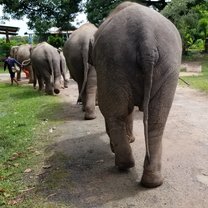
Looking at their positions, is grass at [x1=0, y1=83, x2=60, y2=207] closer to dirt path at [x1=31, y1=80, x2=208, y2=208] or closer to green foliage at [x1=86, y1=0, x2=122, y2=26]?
dirt path at [x1=31, y1=80, x2=208, y2=208]

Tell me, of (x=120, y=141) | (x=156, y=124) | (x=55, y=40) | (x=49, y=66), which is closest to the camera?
(x=156, y=124)

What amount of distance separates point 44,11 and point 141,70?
23.6m

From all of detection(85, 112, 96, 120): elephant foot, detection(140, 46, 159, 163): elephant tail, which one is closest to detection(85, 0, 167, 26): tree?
detection(85, 112, 96, 120): elephant foot

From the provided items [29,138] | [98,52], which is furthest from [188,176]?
[29,138]

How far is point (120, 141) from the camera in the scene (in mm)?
4387

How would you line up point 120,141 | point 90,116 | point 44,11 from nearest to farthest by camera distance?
1. point 120,141
2. point 90,116
3. point 44,11

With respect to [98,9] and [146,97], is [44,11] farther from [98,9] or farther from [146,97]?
[146,97]

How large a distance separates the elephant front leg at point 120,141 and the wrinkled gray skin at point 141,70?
11 mm

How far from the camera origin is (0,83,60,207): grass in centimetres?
450

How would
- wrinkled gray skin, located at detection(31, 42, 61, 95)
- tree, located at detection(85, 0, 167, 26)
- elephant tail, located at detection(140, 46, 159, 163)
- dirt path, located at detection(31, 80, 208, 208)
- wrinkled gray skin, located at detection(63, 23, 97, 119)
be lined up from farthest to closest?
tree, located at detection(85, 0, 167, 26)
wrinkled gray skin, located at detection(31, 42, 61, 95)
wrinkled gray skin, located at detection(63, 23, 97, 119)
dirt path, located at detection(31, 80, 208, 208)
elephant tail, located at detection(140, 46, 159, 163)

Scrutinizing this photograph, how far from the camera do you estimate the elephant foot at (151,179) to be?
4164 millimetres

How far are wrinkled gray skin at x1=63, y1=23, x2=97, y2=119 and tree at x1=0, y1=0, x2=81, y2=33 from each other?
17.7 meters

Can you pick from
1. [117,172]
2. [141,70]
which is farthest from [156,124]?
[117,172]

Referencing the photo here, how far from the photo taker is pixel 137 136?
639 cm
